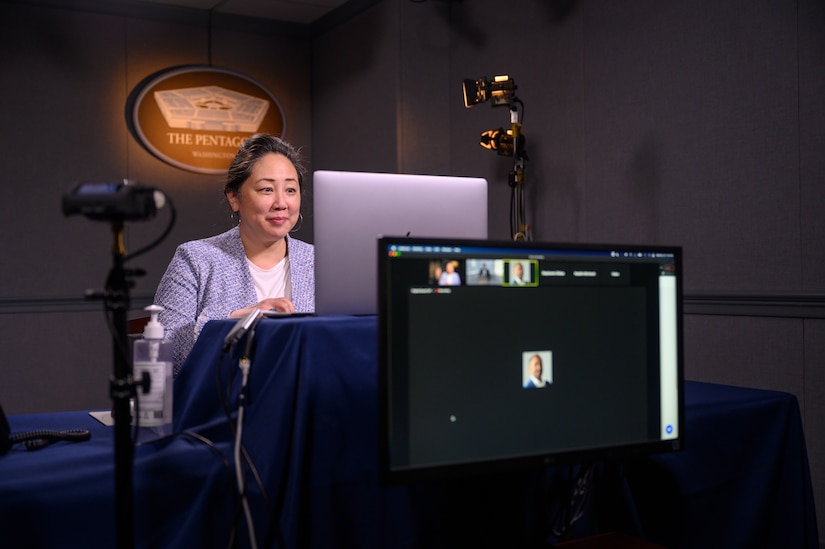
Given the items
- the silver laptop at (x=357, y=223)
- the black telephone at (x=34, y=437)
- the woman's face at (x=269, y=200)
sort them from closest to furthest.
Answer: the black telephone at (x=34, y=437) → the silver laptop at (x=357, y=223) → the woman's face at (x=269, y=200)

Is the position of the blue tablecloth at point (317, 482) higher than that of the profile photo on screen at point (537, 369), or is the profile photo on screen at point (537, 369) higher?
the profile photo on screen at point (537, 369)

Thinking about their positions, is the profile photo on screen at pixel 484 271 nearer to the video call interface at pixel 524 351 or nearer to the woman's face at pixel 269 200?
the video call interface at pixel 524 351

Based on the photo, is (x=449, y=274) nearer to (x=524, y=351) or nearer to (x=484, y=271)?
(x=484, y=271)

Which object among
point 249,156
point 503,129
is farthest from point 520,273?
point 503,129

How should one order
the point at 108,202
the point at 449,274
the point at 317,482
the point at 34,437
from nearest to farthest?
1. the point at 108,202
2. the point at 449,274
3. the point at 317,482
4. the point at 34,437

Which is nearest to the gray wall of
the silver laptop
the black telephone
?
the silver laptop

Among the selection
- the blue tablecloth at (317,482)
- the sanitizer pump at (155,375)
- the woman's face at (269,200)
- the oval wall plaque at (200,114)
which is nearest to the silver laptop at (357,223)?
the blue tablecloth at (317,482)

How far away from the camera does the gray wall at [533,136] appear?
112 inches

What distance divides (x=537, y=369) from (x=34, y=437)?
91 cm

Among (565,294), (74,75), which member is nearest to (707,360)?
(565,294)

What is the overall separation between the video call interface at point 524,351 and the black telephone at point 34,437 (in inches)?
26.5

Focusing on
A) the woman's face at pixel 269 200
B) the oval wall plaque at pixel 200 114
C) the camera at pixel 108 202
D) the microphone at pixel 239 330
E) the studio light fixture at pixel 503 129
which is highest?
the oval wall plaque at pixel 200 114

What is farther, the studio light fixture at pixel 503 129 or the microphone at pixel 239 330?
the studio light fixture at pixel 503 129

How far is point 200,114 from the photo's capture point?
506 cm
